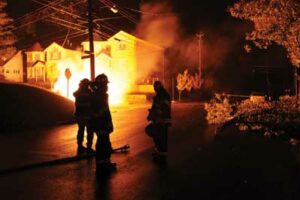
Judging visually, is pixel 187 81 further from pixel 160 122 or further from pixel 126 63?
pixel 160 122

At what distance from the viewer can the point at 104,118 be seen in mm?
9875

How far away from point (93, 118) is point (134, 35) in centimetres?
4118

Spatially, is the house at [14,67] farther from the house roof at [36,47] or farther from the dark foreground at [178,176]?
the dark foreground at [178,176]

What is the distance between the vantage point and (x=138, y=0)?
55125mm

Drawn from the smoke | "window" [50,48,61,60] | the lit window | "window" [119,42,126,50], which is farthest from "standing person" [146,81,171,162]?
the lit window

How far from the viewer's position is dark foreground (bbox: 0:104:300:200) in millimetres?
7719

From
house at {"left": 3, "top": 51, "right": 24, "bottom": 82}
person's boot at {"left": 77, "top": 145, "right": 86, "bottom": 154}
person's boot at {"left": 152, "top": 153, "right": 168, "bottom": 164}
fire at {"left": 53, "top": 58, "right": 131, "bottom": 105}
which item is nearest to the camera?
person's boot at {"left": 152, "top": 153, "right": 168, "bottom": 164}

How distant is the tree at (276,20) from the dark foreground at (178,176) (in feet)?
15.7

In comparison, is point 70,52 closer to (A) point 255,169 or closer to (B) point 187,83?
(B) point 187,83

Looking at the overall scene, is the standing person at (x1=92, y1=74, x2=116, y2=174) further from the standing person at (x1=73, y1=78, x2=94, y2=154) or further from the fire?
the fire

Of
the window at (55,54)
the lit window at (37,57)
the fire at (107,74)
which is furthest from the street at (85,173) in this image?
the lit window at (37,57)

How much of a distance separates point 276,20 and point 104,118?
9.80 meters

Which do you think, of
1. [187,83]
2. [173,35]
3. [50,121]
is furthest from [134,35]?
[50,121]

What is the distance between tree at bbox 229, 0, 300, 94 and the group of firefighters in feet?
26.0
